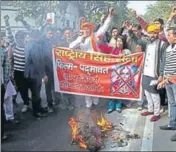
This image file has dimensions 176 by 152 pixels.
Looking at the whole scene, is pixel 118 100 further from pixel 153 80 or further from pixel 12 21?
pixel 12 21

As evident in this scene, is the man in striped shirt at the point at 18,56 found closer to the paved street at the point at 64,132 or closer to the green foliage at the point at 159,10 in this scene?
the paved street at the point at 64,132

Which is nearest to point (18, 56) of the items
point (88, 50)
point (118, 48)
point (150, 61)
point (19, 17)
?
point (19, 17)

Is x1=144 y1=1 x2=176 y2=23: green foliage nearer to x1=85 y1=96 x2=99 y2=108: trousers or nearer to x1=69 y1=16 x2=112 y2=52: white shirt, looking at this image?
x1=69 y1=16 x2=112 y2=52: white shirt

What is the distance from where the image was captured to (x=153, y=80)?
1674mm

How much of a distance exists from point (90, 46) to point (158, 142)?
0.62 m

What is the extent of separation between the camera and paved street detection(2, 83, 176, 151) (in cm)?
191

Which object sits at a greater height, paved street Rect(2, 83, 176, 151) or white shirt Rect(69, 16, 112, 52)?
white shirt Rect(69, 16, 112, 52)

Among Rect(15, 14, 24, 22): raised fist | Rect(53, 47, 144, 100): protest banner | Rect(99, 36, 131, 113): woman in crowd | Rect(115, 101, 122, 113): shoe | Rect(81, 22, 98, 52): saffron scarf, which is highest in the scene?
Rect(15, 14, 24, 22): raised fist

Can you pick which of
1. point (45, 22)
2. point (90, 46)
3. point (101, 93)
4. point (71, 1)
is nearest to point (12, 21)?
point (45, 22)

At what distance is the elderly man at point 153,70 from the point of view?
1592 mm

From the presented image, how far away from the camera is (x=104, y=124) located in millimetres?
2000

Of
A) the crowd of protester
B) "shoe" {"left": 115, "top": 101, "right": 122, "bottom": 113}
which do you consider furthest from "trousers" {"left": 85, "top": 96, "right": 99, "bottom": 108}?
"shoe" {"left": 115, "top": 101, "right": 122, "bottom": 113}

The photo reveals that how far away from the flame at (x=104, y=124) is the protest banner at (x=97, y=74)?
0.14m

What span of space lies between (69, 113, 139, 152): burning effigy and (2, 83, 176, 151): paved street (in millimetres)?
34
